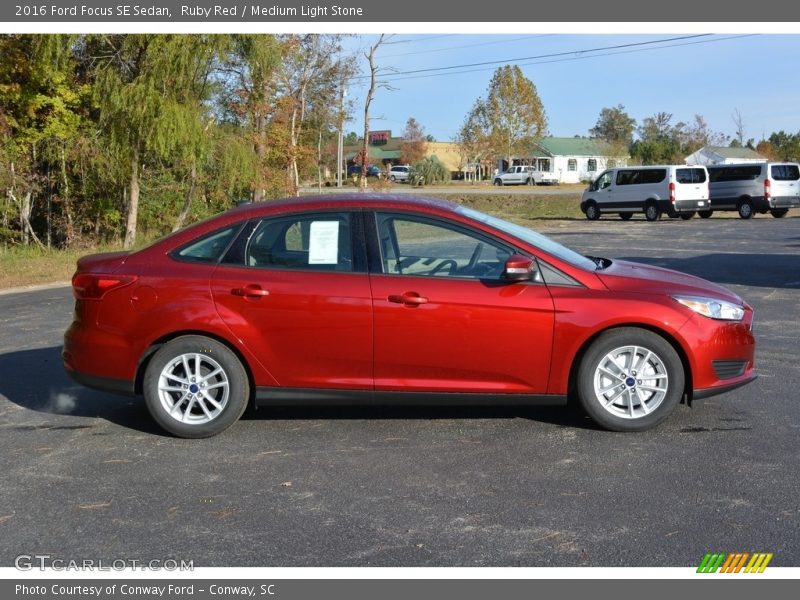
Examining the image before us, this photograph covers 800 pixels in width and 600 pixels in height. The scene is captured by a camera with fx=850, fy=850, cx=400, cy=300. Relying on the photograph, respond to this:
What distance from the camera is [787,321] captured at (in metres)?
9.87

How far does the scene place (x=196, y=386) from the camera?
5.70 metres

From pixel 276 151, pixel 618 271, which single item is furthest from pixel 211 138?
pixel 618 271

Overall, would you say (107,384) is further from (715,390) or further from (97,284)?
(715,390)

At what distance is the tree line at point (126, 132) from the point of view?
20.1m


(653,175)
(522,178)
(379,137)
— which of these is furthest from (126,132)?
(379,137)

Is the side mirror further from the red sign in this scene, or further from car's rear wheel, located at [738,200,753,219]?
the red sign

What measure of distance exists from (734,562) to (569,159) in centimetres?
7958

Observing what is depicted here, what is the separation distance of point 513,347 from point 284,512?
1.93m

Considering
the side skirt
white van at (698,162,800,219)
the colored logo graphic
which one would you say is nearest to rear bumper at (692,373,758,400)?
the side skirt

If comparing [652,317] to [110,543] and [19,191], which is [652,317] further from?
[19,191]

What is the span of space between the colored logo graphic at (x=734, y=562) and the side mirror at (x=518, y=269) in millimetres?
2213

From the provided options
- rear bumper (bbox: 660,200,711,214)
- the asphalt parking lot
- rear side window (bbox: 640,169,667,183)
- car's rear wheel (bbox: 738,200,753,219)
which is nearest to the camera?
the asphalt parking lot

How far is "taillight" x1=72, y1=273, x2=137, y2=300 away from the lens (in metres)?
5.80

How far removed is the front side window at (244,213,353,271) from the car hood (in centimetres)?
178
